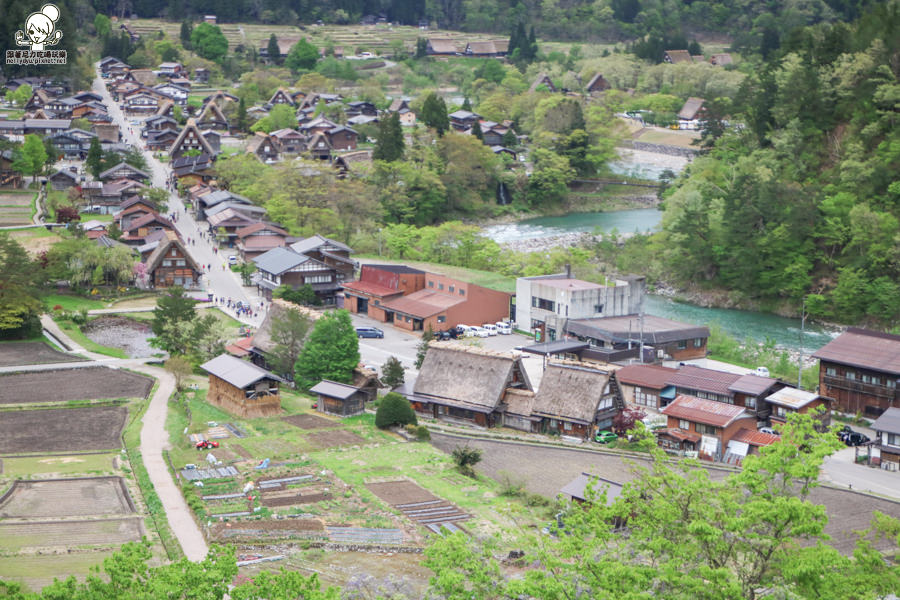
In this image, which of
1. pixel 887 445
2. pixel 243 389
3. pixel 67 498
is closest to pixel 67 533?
pixel 67 498

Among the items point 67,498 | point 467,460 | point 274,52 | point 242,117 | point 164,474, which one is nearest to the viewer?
point 67,498

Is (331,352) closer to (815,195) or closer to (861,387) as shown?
(861,387)

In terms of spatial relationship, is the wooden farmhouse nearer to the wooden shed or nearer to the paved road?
the wooden shed

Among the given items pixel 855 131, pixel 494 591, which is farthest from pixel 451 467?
pixel 855 131

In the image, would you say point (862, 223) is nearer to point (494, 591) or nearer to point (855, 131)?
point (855, 131)

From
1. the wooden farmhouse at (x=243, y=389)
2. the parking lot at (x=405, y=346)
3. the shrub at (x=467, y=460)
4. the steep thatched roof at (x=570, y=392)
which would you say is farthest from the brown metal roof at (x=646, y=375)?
the wooden farmhouse at (x=243, y=389)

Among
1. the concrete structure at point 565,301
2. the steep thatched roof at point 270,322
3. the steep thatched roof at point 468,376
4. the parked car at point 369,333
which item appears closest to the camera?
the steep thatched roof at point 468,376

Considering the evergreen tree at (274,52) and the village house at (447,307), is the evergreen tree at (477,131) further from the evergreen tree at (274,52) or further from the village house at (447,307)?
the evergreen tree at (274,52)
